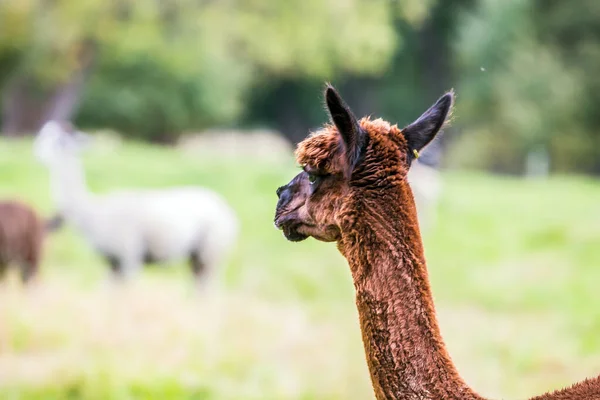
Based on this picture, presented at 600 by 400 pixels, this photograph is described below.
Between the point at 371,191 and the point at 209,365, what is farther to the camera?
the point at 209,365

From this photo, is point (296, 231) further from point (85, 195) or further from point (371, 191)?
point (85, 195)

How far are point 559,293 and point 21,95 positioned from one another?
2028 cm

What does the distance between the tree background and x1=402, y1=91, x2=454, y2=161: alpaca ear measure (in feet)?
15.8

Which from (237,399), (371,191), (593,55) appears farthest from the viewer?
(593,55)

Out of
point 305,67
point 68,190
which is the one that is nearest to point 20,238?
point 68,190

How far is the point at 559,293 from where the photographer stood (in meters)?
10.8

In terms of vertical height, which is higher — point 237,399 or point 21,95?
point 21,95

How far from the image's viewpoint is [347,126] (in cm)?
276

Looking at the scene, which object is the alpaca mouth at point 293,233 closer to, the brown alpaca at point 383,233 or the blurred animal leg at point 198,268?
the brown alpaca at point 383,233

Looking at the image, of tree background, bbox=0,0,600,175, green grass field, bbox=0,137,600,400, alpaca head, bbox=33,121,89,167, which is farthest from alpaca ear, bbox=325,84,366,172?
alpaca head, bbox=33,121,89,167

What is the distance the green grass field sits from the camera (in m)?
6.36

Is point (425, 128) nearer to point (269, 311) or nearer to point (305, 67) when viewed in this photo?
point (269, 311)

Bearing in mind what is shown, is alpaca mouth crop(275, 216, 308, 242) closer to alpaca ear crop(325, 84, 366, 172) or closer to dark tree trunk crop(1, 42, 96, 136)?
alpaca ear crop(325, 84, 366, 172)

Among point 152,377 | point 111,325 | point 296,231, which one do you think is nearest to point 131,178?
point 111,325
